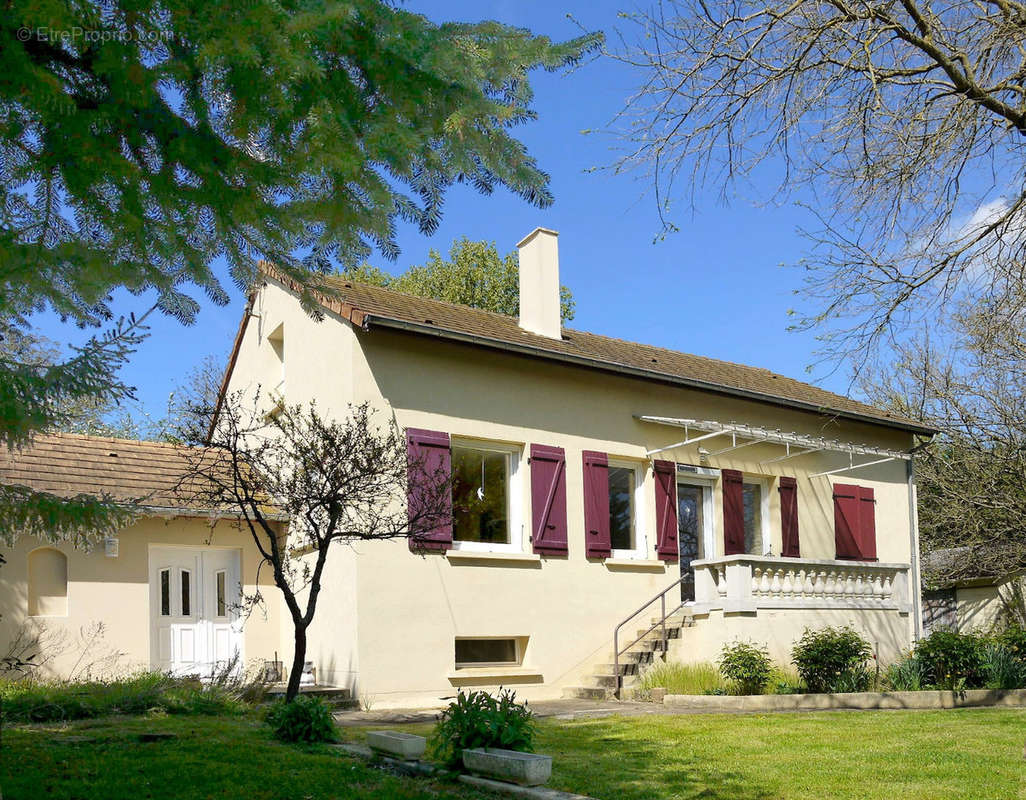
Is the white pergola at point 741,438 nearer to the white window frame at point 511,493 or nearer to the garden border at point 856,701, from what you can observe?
the white window frame at point 511,493

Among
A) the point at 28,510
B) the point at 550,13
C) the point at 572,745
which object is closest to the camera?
the point at 28,510

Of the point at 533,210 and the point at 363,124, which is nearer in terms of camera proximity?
the point at 363,124

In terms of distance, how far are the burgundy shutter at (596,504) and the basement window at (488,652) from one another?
5.91ft

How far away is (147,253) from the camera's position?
4730 millimetres

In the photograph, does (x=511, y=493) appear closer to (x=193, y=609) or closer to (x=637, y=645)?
(x=637, y=645)

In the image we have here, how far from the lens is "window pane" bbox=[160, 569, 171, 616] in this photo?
47.8 ft

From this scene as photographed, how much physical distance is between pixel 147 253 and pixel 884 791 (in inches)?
219

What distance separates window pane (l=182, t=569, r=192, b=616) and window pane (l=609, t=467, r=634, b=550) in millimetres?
6367

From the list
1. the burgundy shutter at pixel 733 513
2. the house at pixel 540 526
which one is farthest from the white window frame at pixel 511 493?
the burgundy shutter at pixel 733 513

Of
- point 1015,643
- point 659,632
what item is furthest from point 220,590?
point 1015,643

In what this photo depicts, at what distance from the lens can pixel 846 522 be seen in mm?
18844

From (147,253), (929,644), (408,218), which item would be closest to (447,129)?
(408,218)

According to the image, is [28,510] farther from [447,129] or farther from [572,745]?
[572,745]

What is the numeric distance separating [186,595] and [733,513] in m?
8.78
